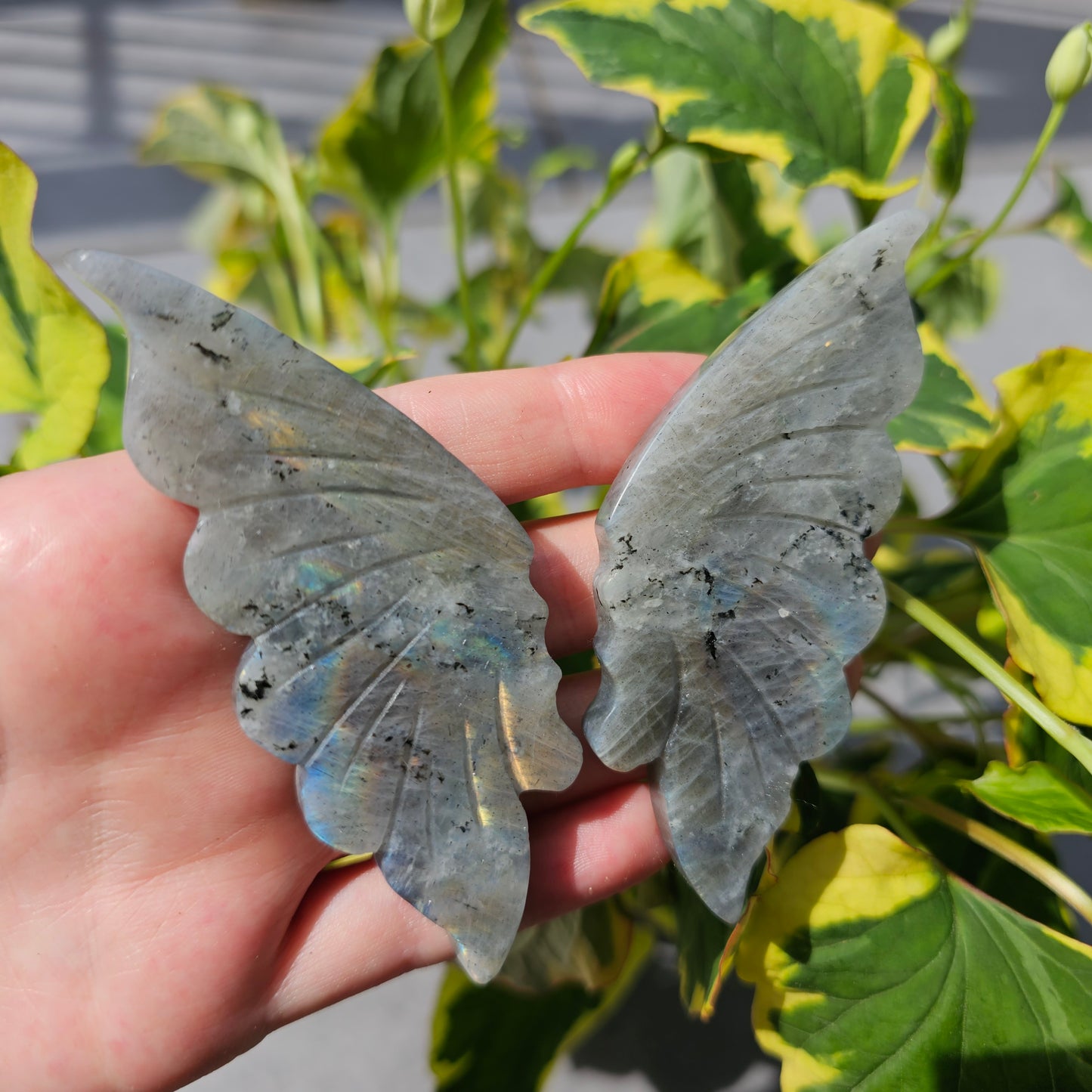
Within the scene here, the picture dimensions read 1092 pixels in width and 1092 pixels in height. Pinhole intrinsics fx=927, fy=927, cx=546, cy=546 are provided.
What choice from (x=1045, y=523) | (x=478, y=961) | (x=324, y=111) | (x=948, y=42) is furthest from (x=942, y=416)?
(x=324, y=111)

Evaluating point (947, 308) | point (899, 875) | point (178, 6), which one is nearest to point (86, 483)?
point (899, 875)

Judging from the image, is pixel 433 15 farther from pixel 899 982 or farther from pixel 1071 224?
pixel 899 982

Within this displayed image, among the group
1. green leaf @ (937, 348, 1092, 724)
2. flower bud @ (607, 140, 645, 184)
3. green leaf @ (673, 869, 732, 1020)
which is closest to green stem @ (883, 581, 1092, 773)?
green leaf @ (937, 348, 1092, 724)

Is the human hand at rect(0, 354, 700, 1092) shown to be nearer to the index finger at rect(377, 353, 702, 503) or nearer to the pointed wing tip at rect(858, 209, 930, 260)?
the index finger at rect(377, 353, 702, 503)

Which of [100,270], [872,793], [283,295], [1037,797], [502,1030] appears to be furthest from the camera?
[283,295]

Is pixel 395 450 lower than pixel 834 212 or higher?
higher

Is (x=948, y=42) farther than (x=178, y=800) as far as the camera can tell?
Yes

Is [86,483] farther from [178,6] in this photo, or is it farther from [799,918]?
[178,6]
